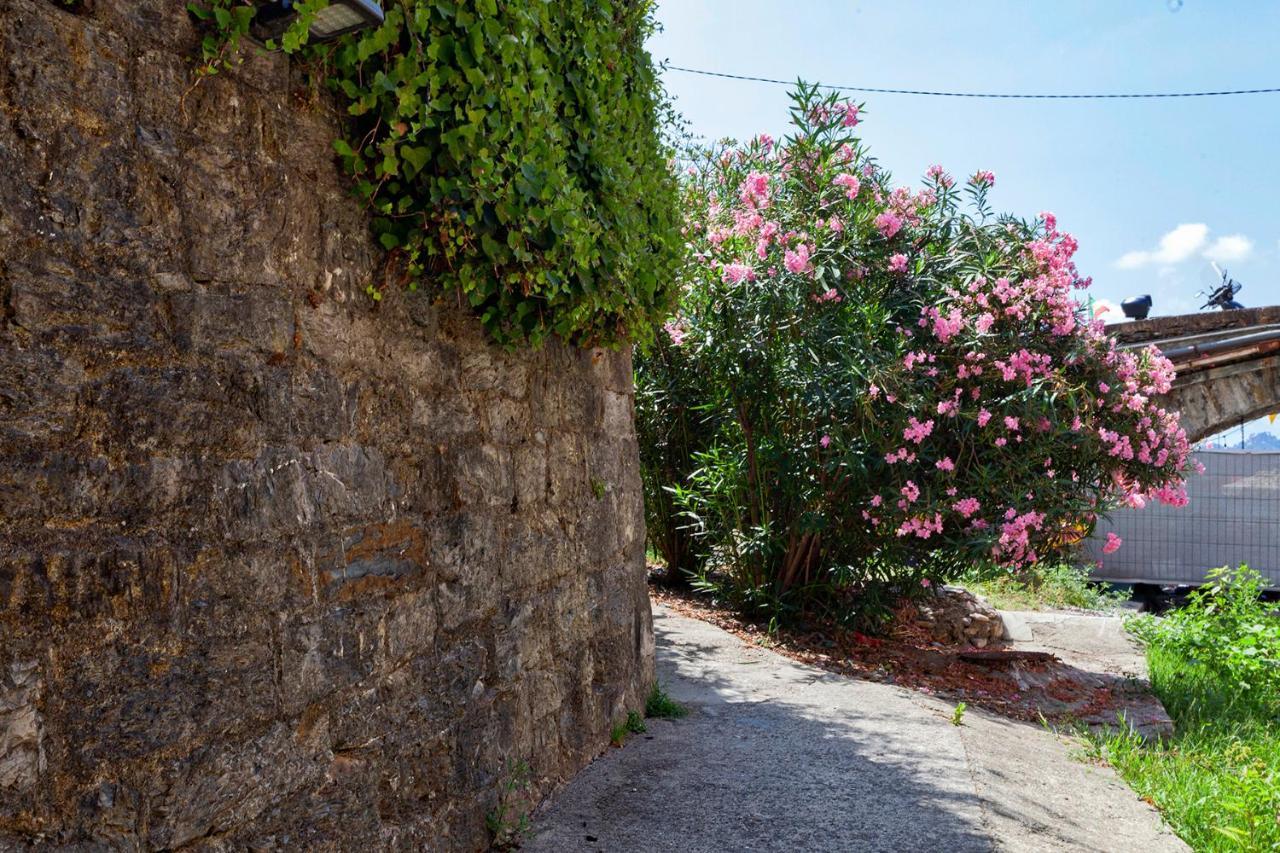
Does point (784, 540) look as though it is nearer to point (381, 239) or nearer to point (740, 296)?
point (740, 296)

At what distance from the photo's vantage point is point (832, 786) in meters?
3.84

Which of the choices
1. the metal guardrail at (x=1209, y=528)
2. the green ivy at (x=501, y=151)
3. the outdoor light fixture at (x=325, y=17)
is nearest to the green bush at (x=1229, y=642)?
the metal guardrail at (x=1209, y=528)

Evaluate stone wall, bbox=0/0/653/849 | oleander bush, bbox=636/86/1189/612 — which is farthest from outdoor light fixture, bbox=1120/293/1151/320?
stone wall, bbox=0/0/653/849

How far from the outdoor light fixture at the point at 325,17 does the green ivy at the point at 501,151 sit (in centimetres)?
6

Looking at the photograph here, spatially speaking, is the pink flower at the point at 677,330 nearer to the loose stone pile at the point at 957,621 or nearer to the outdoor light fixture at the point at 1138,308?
the loose stone pile at the point at 957,621

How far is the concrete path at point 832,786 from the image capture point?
11.0 feet

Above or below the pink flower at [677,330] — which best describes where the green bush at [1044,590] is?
below

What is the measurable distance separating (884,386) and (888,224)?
4.22 feet

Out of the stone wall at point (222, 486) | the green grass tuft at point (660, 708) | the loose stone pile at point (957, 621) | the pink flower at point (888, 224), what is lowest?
the loose stone pile at point (957, 621)

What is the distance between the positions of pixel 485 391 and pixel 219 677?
1321 mm

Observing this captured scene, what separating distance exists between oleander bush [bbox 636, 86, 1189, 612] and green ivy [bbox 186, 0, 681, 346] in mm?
2236

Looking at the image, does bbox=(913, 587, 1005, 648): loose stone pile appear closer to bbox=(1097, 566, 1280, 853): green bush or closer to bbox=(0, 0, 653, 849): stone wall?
bbox=(1097, 566, 1280, 853): green bush

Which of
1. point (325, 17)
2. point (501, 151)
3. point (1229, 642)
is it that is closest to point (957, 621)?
point (1229, 642)

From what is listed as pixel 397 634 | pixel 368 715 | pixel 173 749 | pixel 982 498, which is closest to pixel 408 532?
pixel 397 634
